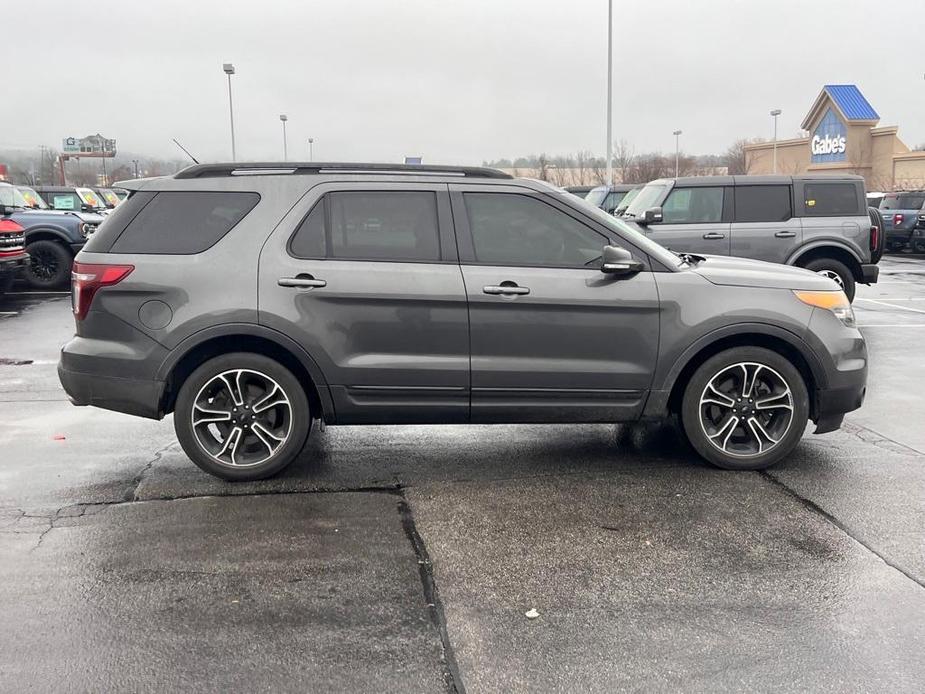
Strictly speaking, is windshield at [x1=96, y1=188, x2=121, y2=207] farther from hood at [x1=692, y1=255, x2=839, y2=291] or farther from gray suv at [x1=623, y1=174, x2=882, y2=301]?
hood at [x1=692, y1=255, x2=839, y2=291]

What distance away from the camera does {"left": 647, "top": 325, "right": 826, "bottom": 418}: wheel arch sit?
5105 mm

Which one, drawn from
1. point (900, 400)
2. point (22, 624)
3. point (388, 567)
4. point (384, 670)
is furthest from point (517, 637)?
point (900, 400)

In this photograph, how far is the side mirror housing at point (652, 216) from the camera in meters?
11.7

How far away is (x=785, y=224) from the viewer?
11984mm

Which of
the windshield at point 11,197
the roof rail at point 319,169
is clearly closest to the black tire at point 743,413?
the roof rail at point 319,169

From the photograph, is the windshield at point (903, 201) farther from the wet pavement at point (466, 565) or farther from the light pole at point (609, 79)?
the wet pavement at point (466, 565)

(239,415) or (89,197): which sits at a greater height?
(89,197)

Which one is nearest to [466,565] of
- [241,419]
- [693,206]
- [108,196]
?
[241,419]

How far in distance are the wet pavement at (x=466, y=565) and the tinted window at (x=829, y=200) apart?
6.64m

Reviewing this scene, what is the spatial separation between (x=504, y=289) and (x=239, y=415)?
1.77 metres

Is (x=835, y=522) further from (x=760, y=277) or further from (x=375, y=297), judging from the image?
(x=375, y=297)

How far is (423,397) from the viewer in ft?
16.6

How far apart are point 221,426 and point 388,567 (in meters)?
1.70

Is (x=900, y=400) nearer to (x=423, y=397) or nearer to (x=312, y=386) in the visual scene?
(x=423, y=397)
